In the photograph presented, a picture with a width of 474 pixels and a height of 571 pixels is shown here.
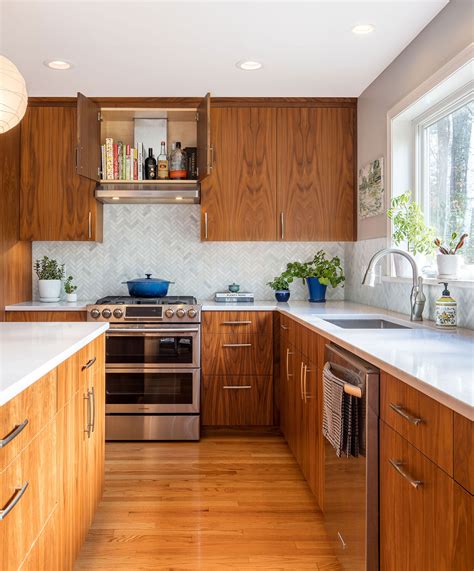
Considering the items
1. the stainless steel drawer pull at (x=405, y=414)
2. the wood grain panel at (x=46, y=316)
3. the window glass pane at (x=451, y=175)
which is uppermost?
the window glass pane at (x=451, y=175)

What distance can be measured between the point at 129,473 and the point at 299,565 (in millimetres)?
1317

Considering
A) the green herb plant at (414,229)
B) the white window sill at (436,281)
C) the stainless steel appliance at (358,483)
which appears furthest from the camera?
the green herb plant at (414,229)

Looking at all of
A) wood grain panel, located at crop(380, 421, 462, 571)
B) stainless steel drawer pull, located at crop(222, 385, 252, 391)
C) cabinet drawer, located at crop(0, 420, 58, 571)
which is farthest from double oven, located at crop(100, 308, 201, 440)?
wood grain panel, located at crop(380, 421, 462, 571)

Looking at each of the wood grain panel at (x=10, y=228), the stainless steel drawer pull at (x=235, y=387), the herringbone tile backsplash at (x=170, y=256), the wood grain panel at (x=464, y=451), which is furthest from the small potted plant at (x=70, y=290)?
the wood grain panel at (x=464, y=451)

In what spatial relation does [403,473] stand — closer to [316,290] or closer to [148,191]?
[316,290]

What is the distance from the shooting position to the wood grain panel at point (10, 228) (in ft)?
12.6

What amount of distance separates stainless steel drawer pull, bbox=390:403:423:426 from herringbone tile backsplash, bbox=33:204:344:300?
120 inches

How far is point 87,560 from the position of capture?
2232 millimetres

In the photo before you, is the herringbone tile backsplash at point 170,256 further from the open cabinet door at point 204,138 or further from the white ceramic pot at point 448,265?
the white ceramic pot at point 448,265

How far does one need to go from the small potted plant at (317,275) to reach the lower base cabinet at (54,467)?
204cm

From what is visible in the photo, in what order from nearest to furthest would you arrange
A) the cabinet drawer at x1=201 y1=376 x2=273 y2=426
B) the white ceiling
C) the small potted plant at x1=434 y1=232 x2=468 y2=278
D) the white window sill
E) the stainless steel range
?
the white window sill, the small potted plant at x1=434 y1=232 x2=468 y2=278, the white ceiling, the stainless steel range, the cabinet drawer at x1=201 y1=376 x2=273 y2=426

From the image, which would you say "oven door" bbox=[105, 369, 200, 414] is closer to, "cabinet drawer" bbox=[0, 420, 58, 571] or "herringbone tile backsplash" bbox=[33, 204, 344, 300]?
"herringbone tile backsplash" bbox=[33, 204, 344, 300]

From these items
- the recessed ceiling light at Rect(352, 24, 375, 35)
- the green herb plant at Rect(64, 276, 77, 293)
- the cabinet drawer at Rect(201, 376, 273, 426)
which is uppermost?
the recessed ceiling light at Rect(352, 24, 375, 35)

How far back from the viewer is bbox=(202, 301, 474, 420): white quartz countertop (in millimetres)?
1224
